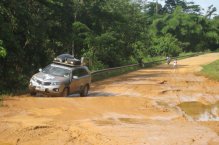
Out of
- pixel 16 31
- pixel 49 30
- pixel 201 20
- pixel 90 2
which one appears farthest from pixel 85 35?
pixel 201 20

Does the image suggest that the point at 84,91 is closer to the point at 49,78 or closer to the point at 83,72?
the point at 83,72

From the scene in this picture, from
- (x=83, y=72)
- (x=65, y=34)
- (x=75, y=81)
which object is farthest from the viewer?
(x=65, y=34)

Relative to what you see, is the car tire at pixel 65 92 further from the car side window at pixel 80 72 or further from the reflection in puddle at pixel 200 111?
the reflection in puddle at pixel 200 111

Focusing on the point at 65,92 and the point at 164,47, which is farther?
the point at 164,47

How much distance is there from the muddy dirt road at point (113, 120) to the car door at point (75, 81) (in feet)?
4.44

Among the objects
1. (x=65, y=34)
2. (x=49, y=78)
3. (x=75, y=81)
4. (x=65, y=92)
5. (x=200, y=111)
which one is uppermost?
(x=65, y=34)

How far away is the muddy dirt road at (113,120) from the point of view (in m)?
11.9

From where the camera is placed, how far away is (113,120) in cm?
1541

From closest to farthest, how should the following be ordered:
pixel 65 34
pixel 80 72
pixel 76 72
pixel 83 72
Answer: pixel 76 72 → pixel 80 72 → pixel 83 72 → pixel 65 34

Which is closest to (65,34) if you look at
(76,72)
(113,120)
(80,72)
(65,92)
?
(80,72)

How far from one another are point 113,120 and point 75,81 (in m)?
6.04

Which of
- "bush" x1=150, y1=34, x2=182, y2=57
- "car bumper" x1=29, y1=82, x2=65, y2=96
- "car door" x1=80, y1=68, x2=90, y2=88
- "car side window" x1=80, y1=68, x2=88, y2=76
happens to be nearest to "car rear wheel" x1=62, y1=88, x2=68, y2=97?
"car bumper" x1=29, y1=82, x2=65, y2=96

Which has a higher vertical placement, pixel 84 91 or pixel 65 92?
pixel 65 92

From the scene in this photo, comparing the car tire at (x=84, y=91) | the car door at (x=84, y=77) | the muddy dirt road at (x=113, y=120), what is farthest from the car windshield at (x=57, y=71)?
the muddy dirt road at (x=113, y=120)
